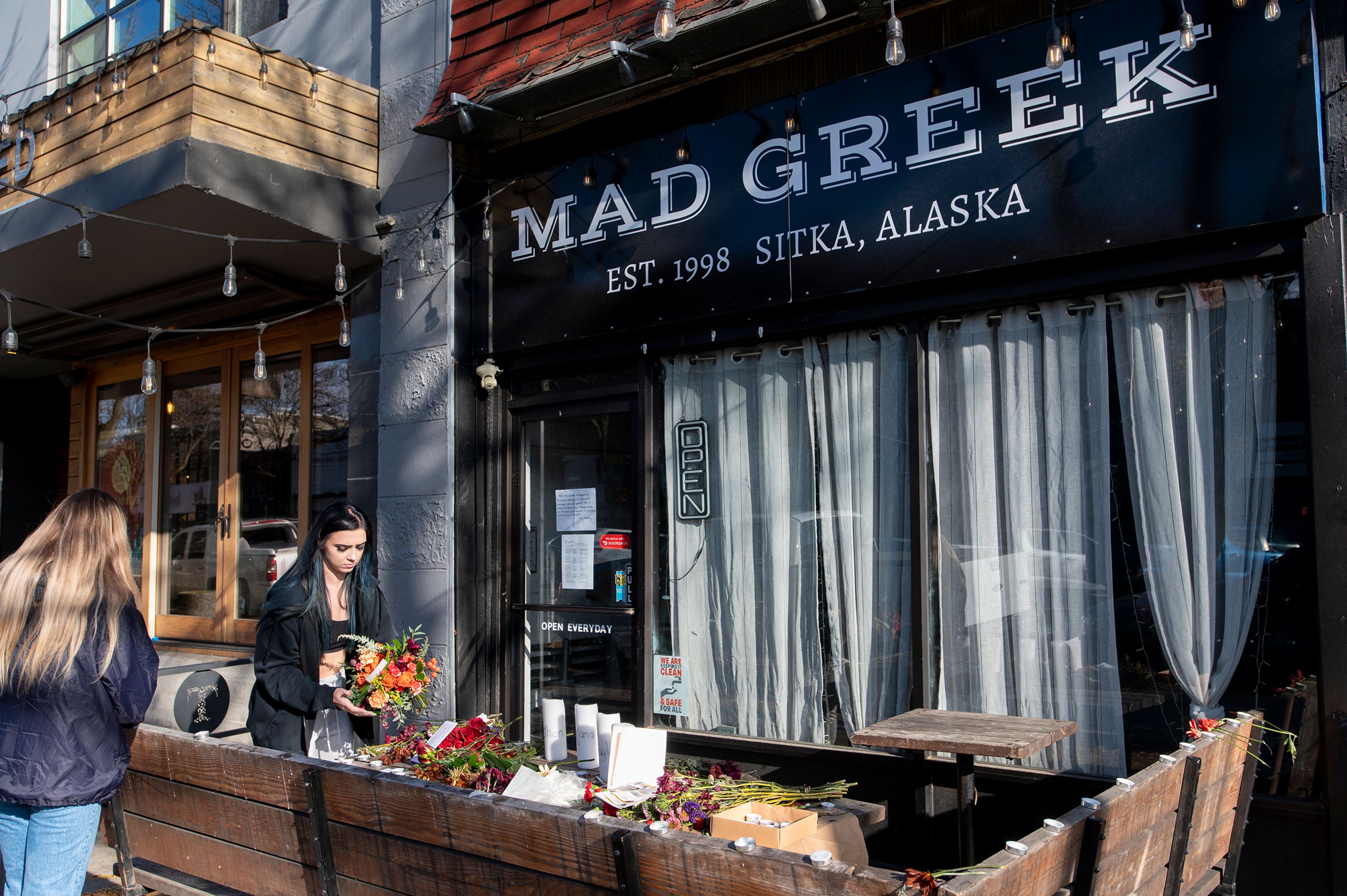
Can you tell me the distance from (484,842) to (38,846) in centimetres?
178

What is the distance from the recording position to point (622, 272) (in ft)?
18.8

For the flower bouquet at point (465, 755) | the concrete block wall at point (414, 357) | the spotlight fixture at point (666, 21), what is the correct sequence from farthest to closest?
the concrete block wall at point (414, 357) < the spotlight fixture at point (666, 21) < the flower bouquet at point (465, 755)

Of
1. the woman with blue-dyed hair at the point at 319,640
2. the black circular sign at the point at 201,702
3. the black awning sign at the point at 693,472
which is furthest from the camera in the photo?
the black circular sign at the point at 201,702

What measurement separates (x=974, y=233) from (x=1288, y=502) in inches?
67.0

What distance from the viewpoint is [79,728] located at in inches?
129

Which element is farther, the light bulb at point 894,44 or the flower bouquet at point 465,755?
the light bulb at point 894,44

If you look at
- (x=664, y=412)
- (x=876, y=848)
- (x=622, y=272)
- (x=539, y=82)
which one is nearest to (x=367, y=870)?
(x=876, y=848)

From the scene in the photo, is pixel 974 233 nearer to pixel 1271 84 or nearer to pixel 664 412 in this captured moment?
pixel 1271 84

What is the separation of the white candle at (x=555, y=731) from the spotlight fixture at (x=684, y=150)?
116 inches

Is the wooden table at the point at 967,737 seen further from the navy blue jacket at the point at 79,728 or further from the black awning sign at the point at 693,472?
the navy blue jacket at the point at 79,728

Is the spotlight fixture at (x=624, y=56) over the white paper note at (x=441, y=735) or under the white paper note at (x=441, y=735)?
over

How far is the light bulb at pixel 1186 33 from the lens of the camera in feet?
12.7

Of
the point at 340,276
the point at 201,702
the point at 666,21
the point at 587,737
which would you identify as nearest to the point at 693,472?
the point at 587,737

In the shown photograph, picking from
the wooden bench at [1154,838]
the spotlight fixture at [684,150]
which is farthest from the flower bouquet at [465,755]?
the spotlight fixture at [684,150]
